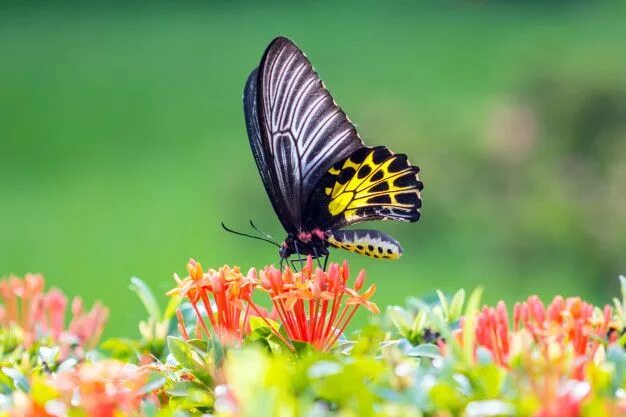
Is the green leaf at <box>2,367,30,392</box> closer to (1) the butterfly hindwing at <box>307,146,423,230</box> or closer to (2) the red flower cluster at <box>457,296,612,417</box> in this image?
(2) the red flower cluster at <box>457,296,612,417</box>

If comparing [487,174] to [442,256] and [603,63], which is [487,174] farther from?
[603,63]

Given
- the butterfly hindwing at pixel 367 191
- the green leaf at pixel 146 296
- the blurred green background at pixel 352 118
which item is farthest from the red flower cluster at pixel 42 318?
the blurred green background at pixel 352 118

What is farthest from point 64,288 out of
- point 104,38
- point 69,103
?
point 104,38

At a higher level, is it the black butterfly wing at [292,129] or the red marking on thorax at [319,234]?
the black butterfly wing at [292,129]

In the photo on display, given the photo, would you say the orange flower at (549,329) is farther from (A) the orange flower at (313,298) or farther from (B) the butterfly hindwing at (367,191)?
(B) the butterfly hindwing at (367,191)

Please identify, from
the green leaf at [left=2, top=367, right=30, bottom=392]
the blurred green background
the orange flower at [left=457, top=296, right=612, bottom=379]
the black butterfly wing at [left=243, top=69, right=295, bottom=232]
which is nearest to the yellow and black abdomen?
the black butterfly wing at [left=243, top=69, right=295, bottom=232]

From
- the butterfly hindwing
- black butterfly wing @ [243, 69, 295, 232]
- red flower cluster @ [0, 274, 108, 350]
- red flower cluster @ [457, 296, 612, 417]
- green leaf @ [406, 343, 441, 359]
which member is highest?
black butterfly wing @ [243, 69, 295, 232]
